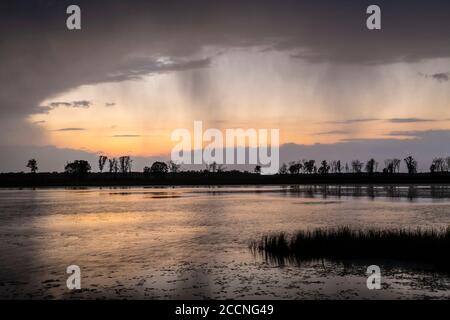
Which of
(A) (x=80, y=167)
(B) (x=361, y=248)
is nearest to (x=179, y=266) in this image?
(B) (x=361, y=248)

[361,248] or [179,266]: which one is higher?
[361,248]

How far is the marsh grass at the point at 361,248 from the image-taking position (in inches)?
Answer: 776

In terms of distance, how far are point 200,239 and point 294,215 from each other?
617 inches

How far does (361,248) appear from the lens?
69.8ft

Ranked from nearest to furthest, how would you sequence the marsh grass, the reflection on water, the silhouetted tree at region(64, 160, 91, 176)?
the reflection on water < the marsh grass < the silhouetted tree at region(64, 160, 91, 176)

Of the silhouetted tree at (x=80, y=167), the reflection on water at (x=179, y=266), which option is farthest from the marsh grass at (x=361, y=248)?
the silhouetted tree at (x=80, y=167)

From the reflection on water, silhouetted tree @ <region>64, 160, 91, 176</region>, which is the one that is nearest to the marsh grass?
the reflection on water

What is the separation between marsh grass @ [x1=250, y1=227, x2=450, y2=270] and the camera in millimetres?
19703

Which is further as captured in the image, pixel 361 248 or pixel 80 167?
pixel 80 167

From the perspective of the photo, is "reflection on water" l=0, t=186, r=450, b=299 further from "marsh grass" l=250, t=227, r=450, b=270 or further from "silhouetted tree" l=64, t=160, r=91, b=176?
"silhouetted tree" l=64, t=160, r=91, b=176

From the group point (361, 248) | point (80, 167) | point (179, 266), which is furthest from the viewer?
point (80, 167)

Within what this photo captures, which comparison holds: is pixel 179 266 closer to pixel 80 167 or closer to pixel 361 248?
pixel 361 248
